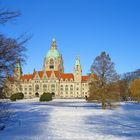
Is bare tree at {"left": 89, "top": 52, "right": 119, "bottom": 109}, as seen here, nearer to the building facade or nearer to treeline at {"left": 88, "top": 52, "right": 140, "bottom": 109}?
treeline at {"left": 88, "top": 52, "right": 140, "bottom": 109}

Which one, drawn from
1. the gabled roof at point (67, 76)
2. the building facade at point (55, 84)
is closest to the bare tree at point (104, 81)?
the building facade at point (55, 84)

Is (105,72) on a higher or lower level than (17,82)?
higher

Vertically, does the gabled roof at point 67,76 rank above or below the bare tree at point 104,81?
above

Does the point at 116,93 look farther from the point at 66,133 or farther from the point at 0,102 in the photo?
the point at 0,102

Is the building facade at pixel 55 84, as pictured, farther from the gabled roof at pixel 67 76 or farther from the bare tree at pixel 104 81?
the bare tree at pixel 104 81

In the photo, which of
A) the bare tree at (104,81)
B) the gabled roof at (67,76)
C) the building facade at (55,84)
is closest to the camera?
the bare tree at (104,81)

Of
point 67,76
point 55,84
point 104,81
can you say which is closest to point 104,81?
point 104,81

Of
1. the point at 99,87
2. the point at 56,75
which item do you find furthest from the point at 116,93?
the point at 56,75

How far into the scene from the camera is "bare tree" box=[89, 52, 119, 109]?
51688 millimetres

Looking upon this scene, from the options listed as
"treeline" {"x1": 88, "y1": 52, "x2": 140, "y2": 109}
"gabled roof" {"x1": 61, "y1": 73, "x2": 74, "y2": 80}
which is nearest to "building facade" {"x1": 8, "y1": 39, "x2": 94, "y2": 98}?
"gabled roof" {"x1": 61, "y1": 73, "x2": 74, "y2": 80}

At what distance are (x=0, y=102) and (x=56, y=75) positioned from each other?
576 feet

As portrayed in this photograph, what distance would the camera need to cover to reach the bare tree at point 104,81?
170 feet

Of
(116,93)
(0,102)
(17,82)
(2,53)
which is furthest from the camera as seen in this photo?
(116,93)

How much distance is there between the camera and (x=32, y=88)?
623 feet
